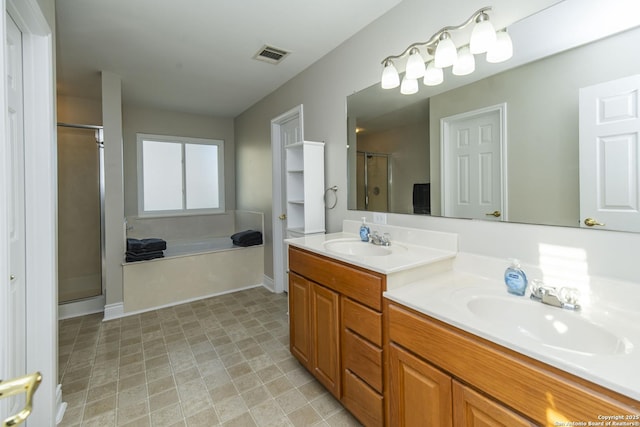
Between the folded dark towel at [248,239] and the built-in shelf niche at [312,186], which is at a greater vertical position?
the built-in shelf niche at [312,186]

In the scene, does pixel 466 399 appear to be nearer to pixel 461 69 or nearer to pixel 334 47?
pixel 461 69

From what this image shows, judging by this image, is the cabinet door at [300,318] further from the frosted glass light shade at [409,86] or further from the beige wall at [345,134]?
the frosted glass light shade at [409,86]

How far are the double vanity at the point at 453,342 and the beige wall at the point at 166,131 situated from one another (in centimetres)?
335

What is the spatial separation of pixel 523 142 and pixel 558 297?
666mm

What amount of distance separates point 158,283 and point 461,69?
339 centimetres

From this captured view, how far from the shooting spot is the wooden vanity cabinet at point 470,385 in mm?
699

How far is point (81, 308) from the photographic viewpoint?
3025 mm

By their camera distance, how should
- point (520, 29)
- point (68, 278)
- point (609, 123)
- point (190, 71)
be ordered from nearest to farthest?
point (609, 123) → point (520, 29) → point (190, 71) → point (68, 278)

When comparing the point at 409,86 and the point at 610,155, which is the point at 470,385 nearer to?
the point at 610,155

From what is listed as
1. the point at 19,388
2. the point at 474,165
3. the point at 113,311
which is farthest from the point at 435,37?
the point at 113,311

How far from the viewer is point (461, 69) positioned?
1.48m

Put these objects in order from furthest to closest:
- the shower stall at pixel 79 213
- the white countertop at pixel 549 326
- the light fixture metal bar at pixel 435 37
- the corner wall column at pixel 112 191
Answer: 1. the shower stall at pixel 79 213
2. the corner wall column at pixel 112 191
3. the light fixture metal bar at pixel 435 37
4. the white countertop at pixel 549 326

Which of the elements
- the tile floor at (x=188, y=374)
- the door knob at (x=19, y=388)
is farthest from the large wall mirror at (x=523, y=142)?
the door knob at (x=19, y=388)

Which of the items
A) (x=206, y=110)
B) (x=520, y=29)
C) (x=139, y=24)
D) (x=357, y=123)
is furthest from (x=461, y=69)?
(x=206, y=110)
